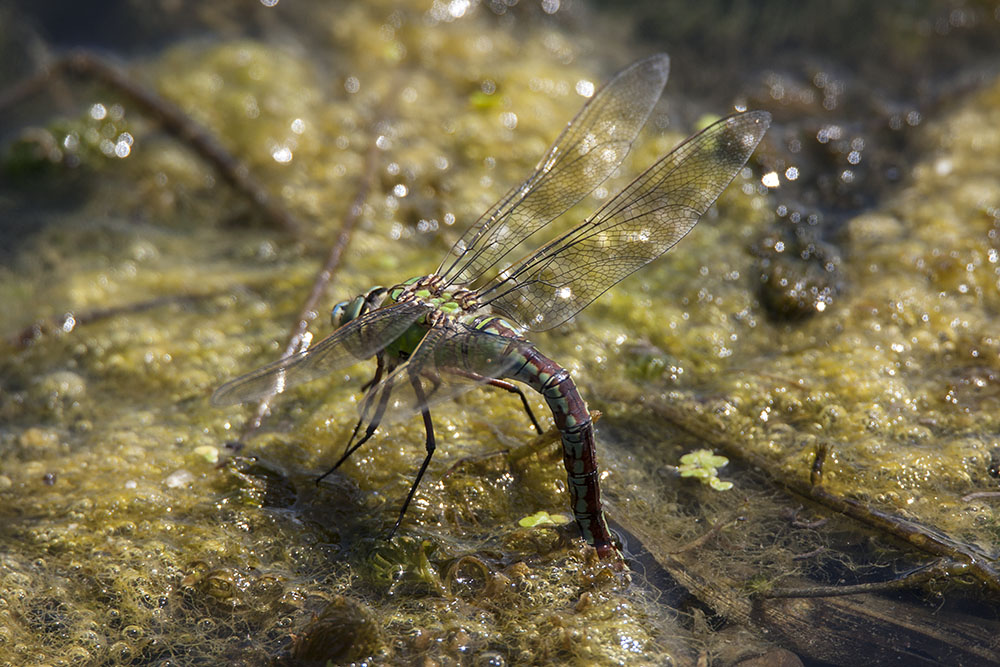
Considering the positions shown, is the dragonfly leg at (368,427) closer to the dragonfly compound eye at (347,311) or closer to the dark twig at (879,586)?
the dragonfly compound eye at (347,311)

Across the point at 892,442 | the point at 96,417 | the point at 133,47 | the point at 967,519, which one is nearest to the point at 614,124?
the point at 892,442

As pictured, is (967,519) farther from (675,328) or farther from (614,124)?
(614,124)

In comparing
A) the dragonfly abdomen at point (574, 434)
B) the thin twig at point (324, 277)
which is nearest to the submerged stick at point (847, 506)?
the dragonfly abdomen at point (574, 434)

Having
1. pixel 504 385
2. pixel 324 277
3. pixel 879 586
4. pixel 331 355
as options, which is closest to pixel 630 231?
pixel 504 385

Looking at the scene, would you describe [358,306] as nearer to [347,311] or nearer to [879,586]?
[347,311]

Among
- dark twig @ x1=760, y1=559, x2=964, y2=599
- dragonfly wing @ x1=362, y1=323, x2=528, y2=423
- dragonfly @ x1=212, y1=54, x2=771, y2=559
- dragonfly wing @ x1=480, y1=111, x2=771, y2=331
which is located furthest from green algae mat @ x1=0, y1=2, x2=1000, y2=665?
dragonfly wing @ x1=480, y1=111, x2=771, y2=331

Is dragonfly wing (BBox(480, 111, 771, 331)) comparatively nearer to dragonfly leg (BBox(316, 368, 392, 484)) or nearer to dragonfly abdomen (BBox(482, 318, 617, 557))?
dragonfly abdomen (BBox(482, 318, 617, 557))
